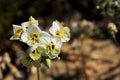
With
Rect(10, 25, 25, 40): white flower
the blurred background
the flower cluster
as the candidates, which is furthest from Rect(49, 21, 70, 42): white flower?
the blurred background

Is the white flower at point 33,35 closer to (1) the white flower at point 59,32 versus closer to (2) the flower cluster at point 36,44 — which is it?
(2) the flower cluster at point 36,44

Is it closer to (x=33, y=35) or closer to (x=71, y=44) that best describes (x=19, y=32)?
(x=33, y=35)

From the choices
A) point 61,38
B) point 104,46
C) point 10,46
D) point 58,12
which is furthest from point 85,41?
point 61,38

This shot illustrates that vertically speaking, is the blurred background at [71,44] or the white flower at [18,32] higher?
the blurred background at [71,44]

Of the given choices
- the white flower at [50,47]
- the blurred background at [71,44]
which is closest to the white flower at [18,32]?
the white flower at [50,47]

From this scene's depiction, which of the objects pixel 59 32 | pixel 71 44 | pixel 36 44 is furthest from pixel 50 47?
pixel 71 44

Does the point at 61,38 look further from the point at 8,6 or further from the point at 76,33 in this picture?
the point at 8,6
